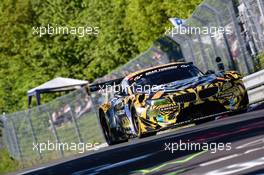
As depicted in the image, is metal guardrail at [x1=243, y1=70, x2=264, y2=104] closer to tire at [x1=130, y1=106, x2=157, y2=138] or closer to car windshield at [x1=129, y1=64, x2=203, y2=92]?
car windshield at [x1=129, y1=64, x2=203, y2=92]

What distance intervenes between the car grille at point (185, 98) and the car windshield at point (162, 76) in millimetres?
1253

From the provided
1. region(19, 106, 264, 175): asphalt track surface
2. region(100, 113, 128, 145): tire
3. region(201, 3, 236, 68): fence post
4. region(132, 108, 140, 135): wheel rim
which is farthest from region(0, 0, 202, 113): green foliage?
region(19, 106, 264, 175): asphalt track surface

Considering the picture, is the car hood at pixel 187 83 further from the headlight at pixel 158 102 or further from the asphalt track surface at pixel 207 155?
the asphalt track surface at pixel 207 155

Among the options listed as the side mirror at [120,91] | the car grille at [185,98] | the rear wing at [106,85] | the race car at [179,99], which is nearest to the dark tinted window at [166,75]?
the race car at [179,99]

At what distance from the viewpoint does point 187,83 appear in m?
15.3

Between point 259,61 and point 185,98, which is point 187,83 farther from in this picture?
point 259,61

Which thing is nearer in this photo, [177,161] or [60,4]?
[177,161]

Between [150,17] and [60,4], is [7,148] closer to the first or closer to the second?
[150,17]

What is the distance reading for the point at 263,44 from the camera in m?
19.5

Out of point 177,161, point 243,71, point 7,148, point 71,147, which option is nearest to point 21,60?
point 7,148

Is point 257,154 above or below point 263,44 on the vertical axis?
below

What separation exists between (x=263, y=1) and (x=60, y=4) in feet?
124

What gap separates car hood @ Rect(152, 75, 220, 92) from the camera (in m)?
15.1

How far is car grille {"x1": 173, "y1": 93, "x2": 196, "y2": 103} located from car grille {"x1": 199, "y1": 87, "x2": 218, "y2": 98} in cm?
13
